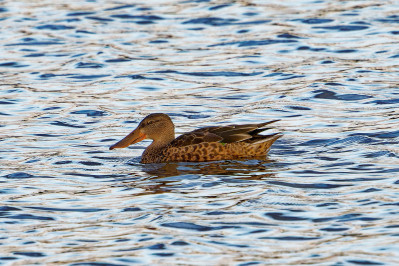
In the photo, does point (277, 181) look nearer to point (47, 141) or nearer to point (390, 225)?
point (390, 225)

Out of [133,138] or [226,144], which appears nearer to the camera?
[226,144]

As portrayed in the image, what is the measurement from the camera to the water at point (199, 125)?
8.30 m

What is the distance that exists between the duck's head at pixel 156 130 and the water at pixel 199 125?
0.27 m

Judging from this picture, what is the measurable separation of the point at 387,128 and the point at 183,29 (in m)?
8.68

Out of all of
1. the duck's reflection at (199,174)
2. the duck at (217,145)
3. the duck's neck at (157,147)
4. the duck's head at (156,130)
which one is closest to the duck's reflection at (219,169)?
the duck's reflection at (199,174)

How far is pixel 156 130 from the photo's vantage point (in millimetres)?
12438

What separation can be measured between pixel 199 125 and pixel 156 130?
1550 mm

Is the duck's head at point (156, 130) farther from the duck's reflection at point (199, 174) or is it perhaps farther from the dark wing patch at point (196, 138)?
the duck's reflection at point (199, 174)

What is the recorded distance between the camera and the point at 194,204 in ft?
31.2

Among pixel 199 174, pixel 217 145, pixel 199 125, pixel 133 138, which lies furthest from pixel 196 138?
pixel 199 125

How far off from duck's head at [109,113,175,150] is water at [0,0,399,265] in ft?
0.88

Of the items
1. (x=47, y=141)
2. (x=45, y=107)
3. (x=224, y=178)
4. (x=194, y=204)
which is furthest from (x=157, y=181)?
(x=45, y=107)

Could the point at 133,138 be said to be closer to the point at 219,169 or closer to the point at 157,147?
the point at 157,147

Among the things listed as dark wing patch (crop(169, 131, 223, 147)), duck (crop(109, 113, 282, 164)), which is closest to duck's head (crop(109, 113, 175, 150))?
duck (crop(109, 113, 282, 164))
